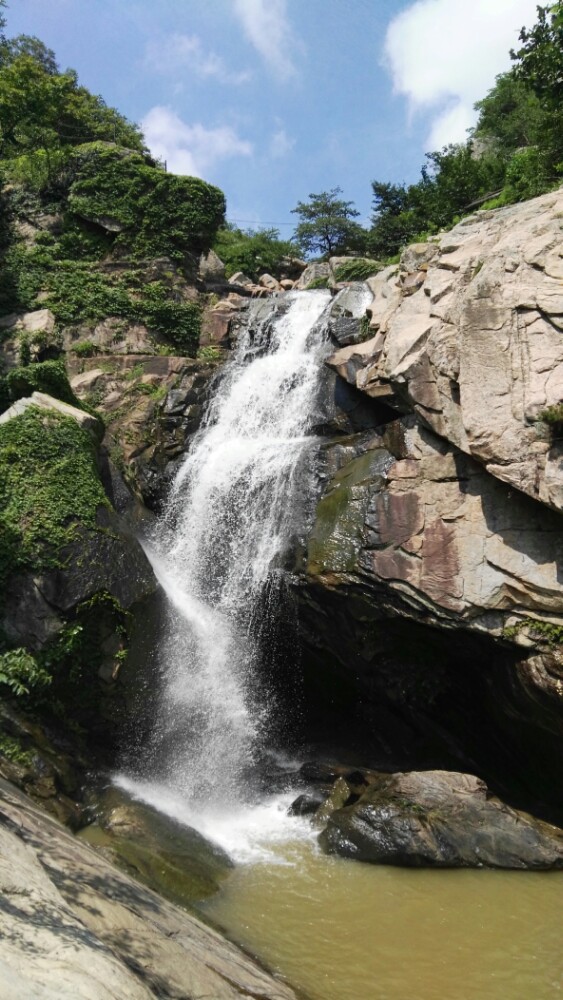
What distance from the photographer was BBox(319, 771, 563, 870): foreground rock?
8680 mm

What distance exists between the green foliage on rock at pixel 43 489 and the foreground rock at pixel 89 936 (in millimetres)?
4968

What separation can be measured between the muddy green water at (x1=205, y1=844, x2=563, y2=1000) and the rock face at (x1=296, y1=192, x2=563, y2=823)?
267 centimetres

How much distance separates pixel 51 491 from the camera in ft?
37.2

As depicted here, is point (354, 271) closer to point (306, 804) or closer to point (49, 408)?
point (49, 408)

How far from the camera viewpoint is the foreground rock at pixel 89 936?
2.76 m

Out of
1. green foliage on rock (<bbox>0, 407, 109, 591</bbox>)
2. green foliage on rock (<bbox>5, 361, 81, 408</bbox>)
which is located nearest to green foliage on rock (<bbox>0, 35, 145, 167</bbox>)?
green foliage on rock (<bbox>5, 361, 81, 408</bbox>)

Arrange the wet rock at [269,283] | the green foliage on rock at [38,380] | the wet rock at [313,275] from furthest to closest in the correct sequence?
the wet rock at [269,283] < the wet rock at [313,275] < the green foliage on rock at [38,380]

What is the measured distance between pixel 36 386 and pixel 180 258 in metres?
12.4

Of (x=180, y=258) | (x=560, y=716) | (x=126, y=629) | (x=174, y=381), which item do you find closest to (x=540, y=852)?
(x=560, y=716)

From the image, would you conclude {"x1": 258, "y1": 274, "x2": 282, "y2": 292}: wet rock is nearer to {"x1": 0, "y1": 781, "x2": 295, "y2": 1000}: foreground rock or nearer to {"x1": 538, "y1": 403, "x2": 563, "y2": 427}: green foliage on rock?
{"x1": 538, "y1": 403, "x2": 563, "y2": 427}: green foliage on rock

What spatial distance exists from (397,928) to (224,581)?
7.17 meters

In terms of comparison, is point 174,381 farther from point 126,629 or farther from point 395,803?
point 395,803

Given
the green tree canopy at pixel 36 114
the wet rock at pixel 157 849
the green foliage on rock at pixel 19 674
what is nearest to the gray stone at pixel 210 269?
the green tree canopy at pixel 36 114

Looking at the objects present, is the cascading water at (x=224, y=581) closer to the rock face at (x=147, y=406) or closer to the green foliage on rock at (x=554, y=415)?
the rock face at (x=147, y=406)
